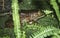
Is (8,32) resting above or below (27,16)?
below

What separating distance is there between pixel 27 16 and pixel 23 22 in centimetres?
20

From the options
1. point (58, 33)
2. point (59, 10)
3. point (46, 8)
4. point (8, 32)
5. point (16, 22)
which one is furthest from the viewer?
point (46, 8)

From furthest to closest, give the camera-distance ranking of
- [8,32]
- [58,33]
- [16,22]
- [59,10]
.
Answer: [8,32], [59,10], [58,33], [16,22]

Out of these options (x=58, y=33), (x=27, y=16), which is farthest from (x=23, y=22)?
(x=58, y=33)

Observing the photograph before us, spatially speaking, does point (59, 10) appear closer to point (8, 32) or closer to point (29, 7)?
point (29, 7)

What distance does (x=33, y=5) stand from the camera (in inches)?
132

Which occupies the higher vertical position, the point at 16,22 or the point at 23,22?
the point at 16,22

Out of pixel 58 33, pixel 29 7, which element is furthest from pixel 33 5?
pixel 58 33

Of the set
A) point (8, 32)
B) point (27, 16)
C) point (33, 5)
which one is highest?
point (33, 5)

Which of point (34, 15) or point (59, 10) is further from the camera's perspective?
point (34, 15)

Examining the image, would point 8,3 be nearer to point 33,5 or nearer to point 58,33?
point 33,5

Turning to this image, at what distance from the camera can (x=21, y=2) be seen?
11.1 feet

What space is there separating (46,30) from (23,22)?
3.18 ft

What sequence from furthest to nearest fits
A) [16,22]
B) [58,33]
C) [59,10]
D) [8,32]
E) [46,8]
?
[46,8] → [8,32] → [59,10] → [58,33] → [16,22]
